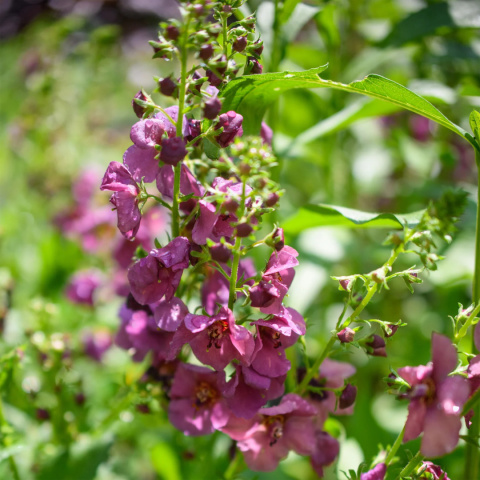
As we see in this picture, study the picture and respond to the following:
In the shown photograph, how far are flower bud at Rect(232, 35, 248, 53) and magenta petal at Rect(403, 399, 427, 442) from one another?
431 mm

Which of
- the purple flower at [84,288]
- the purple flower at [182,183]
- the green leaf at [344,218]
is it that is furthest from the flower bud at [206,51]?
the purple flower at [84,288]

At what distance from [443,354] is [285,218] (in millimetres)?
717

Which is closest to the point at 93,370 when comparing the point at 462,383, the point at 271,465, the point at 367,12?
the point at 271,465

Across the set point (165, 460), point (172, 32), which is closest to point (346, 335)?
point (172, 32)

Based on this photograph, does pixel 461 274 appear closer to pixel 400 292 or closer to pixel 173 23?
pixel 400 292

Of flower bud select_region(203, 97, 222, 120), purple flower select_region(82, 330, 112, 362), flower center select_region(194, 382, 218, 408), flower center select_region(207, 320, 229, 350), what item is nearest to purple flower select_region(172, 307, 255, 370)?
flower center select_region(207, 320, 229, 350)

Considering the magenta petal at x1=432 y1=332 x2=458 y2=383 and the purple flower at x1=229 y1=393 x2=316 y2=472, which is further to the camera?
the purple flower at x1=229 y1=393 x2=316 y2=472

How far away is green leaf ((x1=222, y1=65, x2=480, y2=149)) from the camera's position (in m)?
0.69

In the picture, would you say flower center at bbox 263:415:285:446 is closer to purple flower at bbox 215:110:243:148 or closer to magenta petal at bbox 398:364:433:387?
magenta petal at bbox 398:364:433:387

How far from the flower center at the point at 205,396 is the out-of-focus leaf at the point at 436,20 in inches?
32.6

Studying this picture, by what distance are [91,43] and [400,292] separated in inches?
47.7

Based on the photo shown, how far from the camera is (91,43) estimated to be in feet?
5.68

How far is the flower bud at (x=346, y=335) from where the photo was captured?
647 millimetres

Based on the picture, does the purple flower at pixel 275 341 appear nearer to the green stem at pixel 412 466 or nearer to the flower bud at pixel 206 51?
the green stem at pixel 412 466
